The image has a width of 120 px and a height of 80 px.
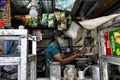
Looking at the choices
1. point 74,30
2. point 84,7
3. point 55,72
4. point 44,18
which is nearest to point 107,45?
point 55,72

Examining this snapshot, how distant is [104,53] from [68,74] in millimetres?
686

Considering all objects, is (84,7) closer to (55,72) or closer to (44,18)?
(44,18)

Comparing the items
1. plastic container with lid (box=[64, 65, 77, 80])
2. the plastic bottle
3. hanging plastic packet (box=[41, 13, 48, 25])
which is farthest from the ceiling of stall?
plastic container with lid (box=[64, 65, 77, 80])

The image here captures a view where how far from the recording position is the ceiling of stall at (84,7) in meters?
2.98

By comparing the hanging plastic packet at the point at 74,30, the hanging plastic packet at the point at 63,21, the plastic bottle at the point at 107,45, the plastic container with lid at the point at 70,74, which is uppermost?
the hanging plastic packet at the point at 63,21

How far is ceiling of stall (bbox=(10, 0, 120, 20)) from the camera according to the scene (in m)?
2.98

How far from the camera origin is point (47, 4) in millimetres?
4109

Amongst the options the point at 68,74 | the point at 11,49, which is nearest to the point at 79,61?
the point at 68,74

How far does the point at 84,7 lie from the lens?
3.95 m

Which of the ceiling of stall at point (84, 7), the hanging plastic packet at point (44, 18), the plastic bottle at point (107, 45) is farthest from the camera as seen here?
the hanging plastic packet at point (44, 18)

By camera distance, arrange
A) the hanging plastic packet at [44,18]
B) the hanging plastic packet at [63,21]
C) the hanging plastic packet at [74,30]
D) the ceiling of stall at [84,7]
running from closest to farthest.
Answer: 1. the ceiling of stall at [84,7]
2. the hanging plastic packet at [74,30]
3. the hanging plastic packet at [63,21]
4. the hanging plastic packet at [44,18]

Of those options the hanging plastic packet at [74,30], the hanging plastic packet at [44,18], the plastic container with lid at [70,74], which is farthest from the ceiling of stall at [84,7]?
the plastic container with lid at [70,74]

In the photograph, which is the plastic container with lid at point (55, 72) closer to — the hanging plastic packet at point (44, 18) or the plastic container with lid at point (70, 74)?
the plastic container with lid at point (70, 74)

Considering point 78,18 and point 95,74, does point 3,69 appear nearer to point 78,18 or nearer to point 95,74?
point 95,74
